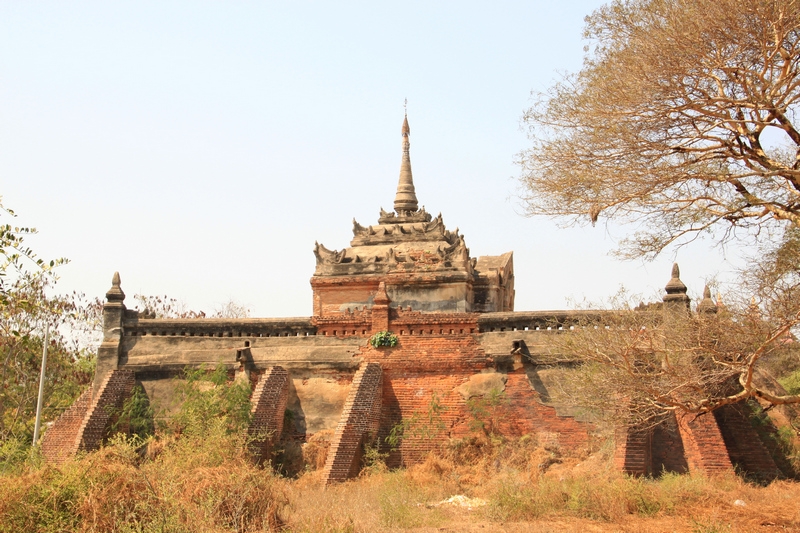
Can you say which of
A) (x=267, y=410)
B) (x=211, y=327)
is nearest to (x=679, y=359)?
(x=267, y=410)

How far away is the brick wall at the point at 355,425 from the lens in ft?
63.5

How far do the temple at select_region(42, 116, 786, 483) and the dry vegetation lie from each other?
788mm

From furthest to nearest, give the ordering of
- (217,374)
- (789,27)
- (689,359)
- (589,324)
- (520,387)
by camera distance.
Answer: (217,374) → (520,387) → (589,324) → (689,359) → (789,27)

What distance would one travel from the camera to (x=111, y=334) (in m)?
22.7

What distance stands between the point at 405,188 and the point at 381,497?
697 inches

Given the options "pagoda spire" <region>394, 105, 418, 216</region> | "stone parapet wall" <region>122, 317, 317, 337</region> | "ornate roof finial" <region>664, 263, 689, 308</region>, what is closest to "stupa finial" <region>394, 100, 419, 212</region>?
"pagoda spire" <region>394, 105, 418, 216</region>

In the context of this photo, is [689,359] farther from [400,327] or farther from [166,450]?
[166,450]

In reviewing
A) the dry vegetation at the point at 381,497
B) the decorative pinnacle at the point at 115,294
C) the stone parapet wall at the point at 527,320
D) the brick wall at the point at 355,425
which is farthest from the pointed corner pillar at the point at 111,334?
the stone parapet wall at the point at 527,320

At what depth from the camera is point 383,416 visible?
68.0 feet

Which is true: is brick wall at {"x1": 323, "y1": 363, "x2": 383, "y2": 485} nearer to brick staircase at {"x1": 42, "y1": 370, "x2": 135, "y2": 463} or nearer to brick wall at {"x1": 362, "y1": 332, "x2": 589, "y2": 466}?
brick wall at {"x1": 362, "y1": 332, "x2": 589, "y2": 466}

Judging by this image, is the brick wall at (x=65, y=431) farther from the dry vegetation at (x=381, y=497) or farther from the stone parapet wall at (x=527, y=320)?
Result: the stone parapet wall at (x=527, y=320)

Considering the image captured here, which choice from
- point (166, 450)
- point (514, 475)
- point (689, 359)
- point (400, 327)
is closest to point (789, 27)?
point (689, 359)

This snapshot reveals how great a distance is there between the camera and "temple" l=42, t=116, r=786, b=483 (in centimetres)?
1883

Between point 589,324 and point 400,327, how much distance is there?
5103 mm
